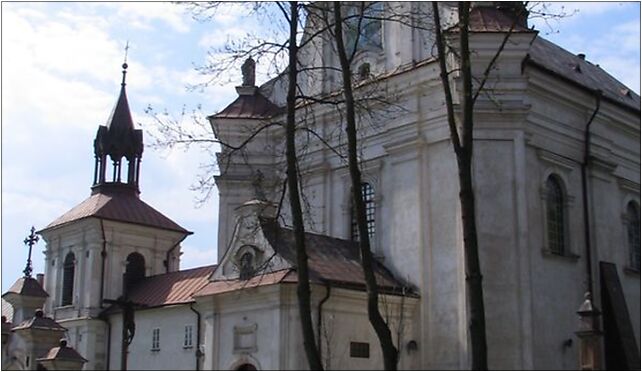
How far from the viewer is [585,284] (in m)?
25.9

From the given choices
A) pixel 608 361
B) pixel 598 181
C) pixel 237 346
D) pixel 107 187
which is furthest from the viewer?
pixel 107 187

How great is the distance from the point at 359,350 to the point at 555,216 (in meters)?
6.96

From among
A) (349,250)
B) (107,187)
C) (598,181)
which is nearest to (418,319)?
(349,250)

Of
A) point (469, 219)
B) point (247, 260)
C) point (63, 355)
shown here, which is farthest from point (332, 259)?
point (469, 219)

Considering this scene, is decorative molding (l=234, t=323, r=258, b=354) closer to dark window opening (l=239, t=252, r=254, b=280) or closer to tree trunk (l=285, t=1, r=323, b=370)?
dark window opening (l=239, t=252, r=254, b=280)

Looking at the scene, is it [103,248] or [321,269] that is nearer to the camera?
[321,269]

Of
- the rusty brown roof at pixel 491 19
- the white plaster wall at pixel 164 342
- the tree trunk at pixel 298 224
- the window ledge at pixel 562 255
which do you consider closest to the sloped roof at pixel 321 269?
the window ledge at pixel 562 255

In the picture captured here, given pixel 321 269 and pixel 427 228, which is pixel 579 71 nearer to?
pixel 427 228

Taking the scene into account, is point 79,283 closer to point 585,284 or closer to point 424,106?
point 424,106

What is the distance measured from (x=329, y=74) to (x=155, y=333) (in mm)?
10389

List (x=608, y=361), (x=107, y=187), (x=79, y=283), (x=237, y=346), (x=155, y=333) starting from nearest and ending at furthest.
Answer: (x=237, y=346), (x=608, y=361), (x=155, y=333), (x=79, y=283), (x=107, y=187)

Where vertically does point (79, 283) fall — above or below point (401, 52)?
below

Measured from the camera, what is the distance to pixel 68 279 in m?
36.0

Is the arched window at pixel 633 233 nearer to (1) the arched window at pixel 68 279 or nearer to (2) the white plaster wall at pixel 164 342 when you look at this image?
(2) the white plaster wall at pixel 164 342
